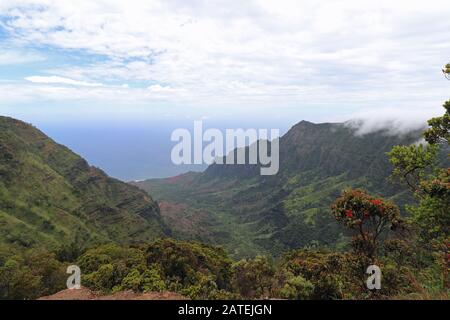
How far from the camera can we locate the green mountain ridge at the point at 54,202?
90.4 metres

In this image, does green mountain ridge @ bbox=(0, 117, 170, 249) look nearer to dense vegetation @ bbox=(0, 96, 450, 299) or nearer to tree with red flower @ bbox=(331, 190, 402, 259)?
dense vegetation @ bbox=(0, 96, 450, 299)

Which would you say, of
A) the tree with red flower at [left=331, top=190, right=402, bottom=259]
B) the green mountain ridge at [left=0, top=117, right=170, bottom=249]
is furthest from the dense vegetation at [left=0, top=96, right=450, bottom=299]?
the green mountain ridge at [left=0, top=117, right=170, bottom=249]

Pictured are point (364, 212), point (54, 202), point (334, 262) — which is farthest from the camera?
point (54, 202)

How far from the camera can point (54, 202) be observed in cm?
11012

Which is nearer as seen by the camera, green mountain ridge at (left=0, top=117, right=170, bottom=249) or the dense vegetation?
the dense vegetation

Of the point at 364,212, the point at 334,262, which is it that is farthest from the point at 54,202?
the point at 364,212

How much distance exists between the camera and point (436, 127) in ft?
72.9

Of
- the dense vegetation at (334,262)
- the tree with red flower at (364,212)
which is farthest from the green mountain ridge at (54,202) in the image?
the tree with red flower at (364,212)

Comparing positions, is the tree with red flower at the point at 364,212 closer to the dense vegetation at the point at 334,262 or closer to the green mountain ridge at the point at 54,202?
the dense vegetation at the point at 334,262

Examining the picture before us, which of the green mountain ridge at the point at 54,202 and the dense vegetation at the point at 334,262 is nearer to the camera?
the dense vegetation at the point at 334,262

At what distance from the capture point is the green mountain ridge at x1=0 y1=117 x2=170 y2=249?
90375 mm

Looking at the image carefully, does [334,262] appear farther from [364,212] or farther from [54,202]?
[54,202]
